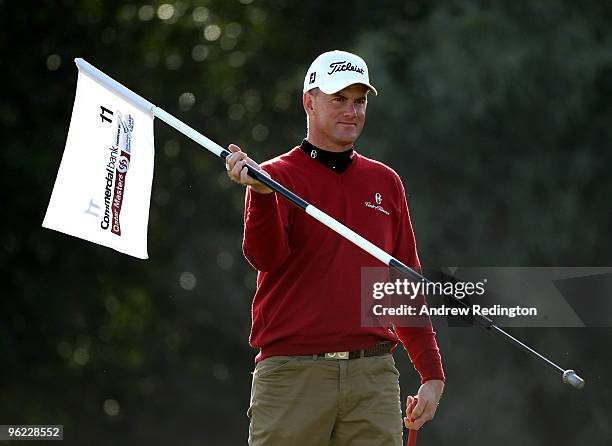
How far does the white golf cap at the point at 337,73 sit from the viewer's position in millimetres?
3510

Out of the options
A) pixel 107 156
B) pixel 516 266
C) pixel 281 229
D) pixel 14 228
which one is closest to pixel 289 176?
pixel 281 229

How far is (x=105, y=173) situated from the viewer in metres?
3.50

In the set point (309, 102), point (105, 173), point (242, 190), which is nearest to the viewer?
point (105, 173)

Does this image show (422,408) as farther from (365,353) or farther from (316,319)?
(316,319)

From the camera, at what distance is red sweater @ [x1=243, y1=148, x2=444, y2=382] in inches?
129

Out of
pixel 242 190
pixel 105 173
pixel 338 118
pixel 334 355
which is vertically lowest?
pixel 334 355

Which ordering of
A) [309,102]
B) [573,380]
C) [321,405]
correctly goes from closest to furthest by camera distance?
[573,380] < [321,405] < [309,102]

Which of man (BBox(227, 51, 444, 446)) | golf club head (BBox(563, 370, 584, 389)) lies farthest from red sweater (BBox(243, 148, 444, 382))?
golf club head (BBox(563, 370, 584, 389))

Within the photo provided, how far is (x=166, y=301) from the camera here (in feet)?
31.9

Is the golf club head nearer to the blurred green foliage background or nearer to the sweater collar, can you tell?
the sweater collar

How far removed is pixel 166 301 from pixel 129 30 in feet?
7.31

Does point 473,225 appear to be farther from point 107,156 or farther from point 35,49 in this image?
point 107,156

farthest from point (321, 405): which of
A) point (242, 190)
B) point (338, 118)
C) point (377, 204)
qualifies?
point (242, 190)

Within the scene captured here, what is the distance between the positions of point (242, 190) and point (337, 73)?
20.3 feet
